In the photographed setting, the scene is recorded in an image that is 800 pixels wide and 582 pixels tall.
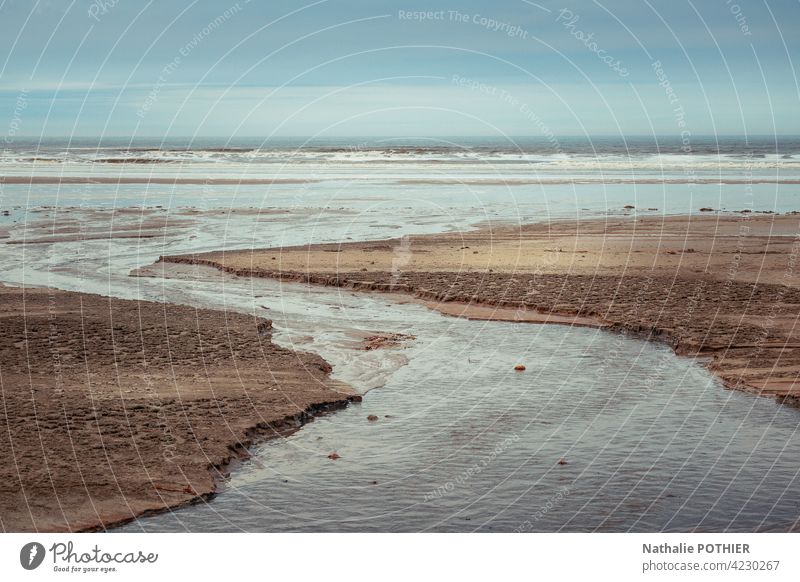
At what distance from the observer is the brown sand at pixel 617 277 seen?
23391 millimetres

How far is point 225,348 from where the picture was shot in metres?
21.9

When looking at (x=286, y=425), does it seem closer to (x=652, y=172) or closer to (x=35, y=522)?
(x=35, y=522)

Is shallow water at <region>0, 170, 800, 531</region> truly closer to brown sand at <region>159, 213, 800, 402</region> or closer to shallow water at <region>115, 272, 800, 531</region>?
shallow water at <region>115, 272, 800, 531</region>

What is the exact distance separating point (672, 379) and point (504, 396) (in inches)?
153

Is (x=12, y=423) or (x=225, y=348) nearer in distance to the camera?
(x=12, y=423)

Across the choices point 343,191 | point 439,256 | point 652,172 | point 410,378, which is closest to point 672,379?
point 410,378

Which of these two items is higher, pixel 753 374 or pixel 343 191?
pixel 343 191

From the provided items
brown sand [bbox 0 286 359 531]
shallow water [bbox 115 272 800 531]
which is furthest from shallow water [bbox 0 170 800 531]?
brown sand [bbox 0 286 359 531]

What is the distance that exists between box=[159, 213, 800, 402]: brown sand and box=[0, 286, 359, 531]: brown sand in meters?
7.89

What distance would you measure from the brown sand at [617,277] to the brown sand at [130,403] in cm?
789

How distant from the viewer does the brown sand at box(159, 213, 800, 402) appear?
76.7 ft

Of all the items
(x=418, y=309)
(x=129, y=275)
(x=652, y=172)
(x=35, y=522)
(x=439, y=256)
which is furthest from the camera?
(x=652, y=172)

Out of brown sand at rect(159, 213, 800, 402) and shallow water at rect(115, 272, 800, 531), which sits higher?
brown sand at rect(159, 213, 800, 402)

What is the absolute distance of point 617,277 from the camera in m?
32.1
